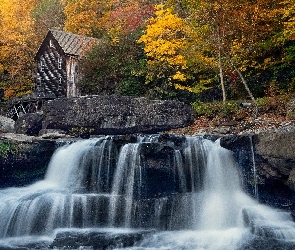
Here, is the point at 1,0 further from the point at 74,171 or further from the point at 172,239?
the point at 172,239

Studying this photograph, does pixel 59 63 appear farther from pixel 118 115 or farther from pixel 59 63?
pixel 118 115

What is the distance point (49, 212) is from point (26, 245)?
4.62 ft

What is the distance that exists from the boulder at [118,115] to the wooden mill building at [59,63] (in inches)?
415

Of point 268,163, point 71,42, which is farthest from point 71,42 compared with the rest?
point 268,163

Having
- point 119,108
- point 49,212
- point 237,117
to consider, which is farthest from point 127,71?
point 49,212

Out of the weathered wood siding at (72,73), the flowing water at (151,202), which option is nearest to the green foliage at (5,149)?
the flowing water at (151,202)

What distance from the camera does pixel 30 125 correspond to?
19.8m

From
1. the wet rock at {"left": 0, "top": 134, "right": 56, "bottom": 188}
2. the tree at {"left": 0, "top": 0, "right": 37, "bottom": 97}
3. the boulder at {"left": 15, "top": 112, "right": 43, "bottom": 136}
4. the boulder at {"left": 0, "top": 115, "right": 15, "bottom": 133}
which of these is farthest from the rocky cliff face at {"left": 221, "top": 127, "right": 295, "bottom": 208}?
the tree at {"left": 0, "top": 0, "right": 37, "bottom": 97}

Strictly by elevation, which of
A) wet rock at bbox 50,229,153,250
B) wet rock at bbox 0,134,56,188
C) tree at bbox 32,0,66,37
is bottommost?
wet rock at bbox 50,229,153,250

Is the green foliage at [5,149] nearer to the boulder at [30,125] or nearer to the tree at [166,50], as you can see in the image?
the boulder at [30,125]

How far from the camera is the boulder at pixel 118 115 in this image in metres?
18.0

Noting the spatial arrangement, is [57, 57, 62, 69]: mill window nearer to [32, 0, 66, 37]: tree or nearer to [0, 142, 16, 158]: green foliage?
[32, 0, 66, 37]: tree

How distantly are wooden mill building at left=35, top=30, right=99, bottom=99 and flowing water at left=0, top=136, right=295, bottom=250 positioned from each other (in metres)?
16.2

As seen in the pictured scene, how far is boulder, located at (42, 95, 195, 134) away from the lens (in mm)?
18000
